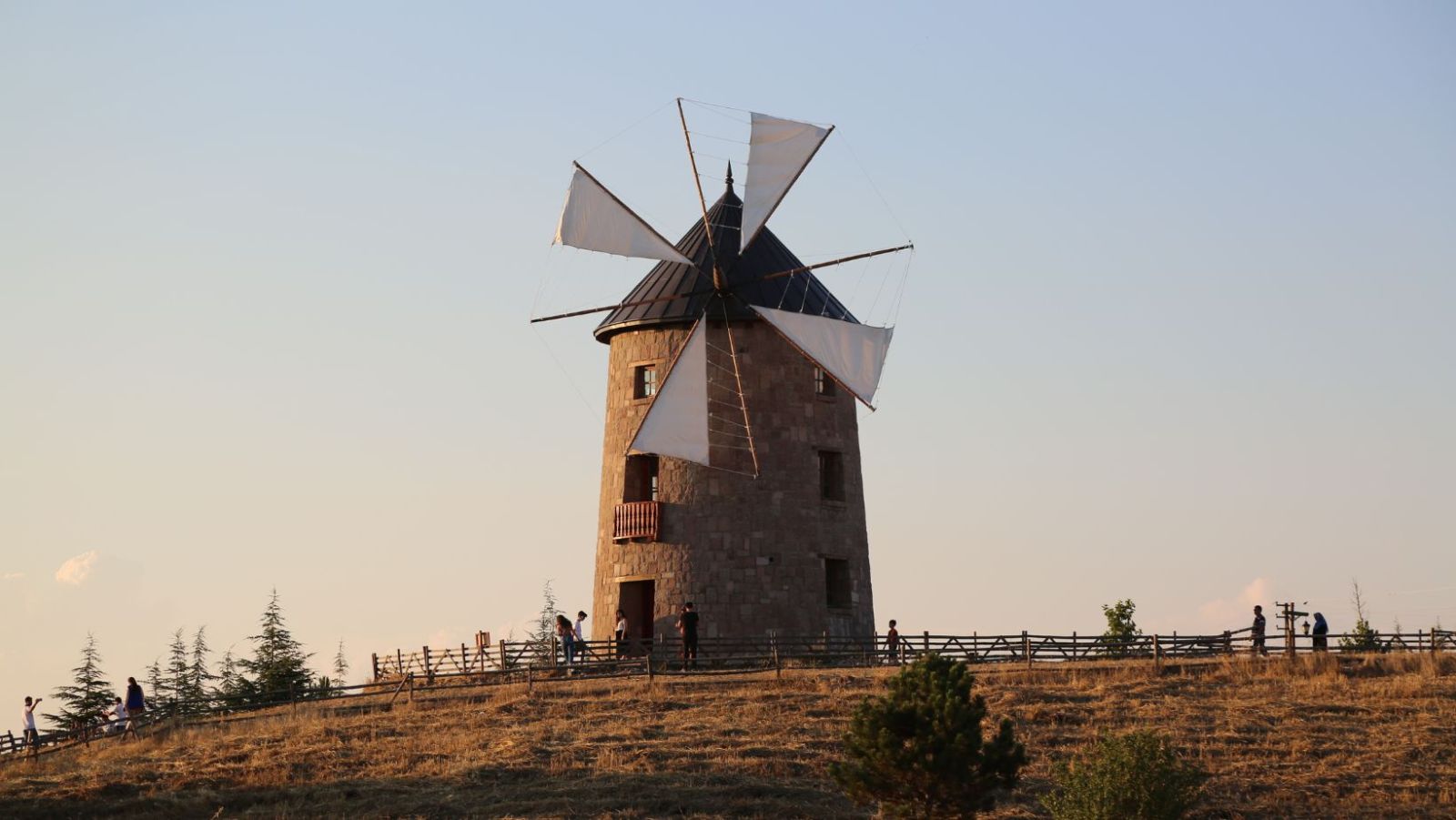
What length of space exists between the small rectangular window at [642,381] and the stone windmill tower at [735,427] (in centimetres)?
4

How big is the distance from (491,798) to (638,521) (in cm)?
1295

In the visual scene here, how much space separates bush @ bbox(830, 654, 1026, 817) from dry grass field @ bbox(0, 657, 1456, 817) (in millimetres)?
2471

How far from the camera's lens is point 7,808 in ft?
90.4

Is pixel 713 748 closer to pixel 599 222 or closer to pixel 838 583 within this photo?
pixel 838 583

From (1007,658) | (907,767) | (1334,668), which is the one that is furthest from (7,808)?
(1334,668)

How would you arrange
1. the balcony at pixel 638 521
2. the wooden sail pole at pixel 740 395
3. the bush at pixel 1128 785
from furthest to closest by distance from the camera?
the balcony at pixel 638 521 < the wooden sail pole at pixel 740 395 < the bush at pixel 1128 785

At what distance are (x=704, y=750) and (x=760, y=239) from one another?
1479 cm

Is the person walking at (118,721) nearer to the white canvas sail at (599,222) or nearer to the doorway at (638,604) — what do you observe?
the doorway at (638,604)

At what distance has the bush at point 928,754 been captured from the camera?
905 inches

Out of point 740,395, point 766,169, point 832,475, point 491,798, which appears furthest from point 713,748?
point 766,169

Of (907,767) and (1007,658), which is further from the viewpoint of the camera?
(1007,658)

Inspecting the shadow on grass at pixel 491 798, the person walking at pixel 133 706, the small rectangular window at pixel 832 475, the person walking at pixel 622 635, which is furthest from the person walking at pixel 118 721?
the small rectangular window at pixel 832 475

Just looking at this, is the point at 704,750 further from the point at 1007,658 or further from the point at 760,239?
the point at 760,239

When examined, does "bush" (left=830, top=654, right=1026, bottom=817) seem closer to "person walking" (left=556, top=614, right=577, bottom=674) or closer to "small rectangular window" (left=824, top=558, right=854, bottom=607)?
"person walking" (left=556, top=614, right=577, bottom=674)
